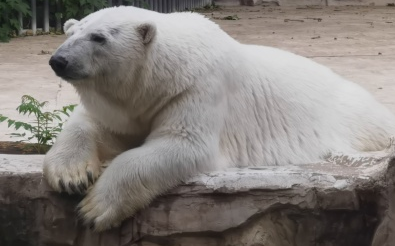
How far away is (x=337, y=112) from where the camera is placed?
337 centimetres

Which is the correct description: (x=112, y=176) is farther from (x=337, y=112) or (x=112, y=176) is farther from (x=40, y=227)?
(x=337, y=112)

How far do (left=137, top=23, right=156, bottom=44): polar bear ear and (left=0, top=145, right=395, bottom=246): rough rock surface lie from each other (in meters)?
0.51

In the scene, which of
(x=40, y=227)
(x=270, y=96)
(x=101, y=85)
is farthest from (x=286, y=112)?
(x=40, y=227)

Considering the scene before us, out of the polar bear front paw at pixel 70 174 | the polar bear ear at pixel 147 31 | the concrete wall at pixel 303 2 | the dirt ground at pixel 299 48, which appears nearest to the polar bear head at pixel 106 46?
the polar bear ear at pixel 147 31

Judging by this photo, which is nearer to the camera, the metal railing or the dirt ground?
the dirt ground

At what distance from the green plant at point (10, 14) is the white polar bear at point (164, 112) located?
20.0ft

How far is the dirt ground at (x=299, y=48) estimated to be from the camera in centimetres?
569

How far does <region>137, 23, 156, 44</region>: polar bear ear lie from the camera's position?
2.77 meters

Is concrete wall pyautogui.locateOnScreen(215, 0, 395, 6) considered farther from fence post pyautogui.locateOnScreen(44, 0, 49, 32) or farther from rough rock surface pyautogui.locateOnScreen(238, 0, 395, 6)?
fence post pyautogui.locateOnScreen(44, 0, 49, 32)

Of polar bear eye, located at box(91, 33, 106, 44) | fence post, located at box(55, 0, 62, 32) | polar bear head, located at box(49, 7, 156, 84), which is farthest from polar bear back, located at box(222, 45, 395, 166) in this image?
fence post, located at box(55, 0, 62, 32)

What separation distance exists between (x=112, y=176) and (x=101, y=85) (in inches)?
12.5

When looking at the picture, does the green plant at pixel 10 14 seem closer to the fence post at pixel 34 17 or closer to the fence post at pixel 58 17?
the fence post at pixel 34 17

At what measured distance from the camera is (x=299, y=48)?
324 inches

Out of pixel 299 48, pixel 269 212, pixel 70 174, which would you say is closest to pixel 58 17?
pixel 299 48
